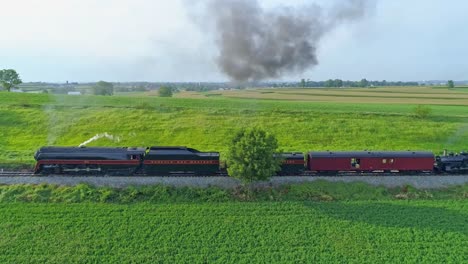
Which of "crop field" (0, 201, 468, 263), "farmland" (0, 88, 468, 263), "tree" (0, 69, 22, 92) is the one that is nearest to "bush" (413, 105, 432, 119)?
"farmland" (0, 88, 468, 263)

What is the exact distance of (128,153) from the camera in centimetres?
2558

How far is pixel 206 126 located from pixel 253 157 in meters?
20.1

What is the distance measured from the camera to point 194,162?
25875mm

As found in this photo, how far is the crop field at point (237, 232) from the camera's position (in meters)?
18.1

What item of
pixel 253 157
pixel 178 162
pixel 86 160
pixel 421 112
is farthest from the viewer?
pixel 421 112

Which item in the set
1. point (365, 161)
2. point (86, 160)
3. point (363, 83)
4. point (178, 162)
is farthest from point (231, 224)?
point (363, 83)

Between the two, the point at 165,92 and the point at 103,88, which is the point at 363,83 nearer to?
the point at 165,92

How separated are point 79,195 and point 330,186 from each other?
16465 millimetres

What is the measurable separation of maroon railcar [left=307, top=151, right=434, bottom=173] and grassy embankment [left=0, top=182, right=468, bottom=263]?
269cm

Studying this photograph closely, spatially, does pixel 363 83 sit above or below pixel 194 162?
above

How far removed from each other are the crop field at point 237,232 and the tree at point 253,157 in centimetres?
193

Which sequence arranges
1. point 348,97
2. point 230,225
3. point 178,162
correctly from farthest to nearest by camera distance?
point 348,97 → point 178,162 → point 230,225

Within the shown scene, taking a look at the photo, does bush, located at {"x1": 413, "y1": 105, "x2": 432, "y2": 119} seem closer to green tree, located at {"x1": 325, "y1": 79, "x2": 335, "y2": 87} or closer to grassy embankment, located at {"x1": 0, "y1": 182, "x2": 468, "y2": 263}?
grassy embankment, located at {"x1": 0, "y1": 182, "x2": 468, "y2": 263}

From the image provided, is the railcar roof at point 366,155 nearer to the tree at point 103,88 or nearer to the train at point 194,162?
the train at point 194,162
